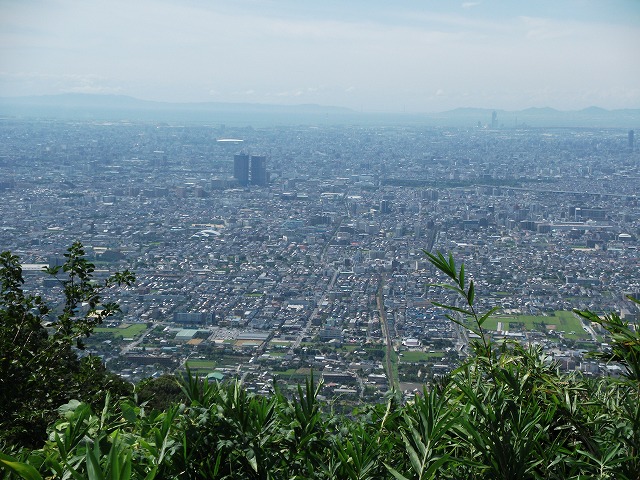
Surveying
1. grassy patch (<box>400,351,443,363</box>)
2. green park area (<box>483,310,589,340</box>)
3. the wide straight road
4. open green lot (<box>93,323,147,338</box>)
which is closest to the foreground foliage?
the wide straight road

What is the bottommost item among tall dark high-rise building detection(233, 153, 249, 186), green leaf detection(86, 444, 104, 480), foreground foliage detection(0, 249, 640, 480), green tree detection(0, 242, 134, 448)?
tall dark high-rise building detection(233, 153, 249, 186)

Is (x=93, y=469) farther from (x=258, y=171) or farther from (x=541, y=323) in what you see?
(x=258, y=171)

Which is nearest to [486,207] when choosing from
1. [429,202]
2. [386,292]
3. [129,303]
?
[429,202]

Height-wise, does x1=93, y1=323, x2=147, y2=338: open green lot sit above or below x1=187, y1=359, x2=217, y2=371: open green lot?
below

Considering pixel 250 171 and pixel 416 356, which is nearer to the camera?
pixel 416 356

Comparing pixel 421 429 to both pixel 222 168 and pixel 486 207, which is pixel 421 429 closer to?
pixel 486 207

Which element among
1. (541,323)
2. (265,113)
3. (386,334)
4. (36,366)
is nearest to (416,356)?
(386,334)

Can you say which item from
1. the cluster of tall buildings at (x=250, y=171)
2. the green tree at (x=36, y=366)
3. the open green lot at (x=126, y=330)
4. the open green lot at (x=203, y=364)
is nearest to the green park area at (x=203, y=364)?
the open green lot at (x=203, y=364)

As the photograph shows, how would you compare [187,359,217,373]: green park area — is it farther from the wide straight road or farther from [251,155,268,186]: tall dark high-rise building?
[251,155,268,186]: tall dark high-rise building
